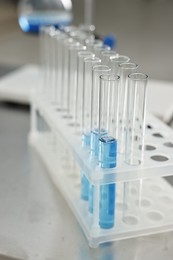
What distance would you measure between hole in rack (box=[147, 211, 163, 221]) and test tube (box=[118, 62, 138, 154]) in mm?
117

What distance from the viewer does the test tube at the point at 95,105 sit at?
28.8 inches

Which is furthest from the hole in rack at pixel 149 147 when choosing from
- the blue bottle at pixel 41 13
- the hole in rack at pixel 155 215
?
the blue bottle at pixel 41 13

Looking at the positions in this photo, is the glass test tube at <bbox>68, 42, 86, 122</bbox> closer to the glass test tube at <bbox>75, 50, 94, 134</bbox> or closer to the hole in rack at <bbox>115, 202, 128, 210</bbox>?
the glass test tube at <bbox>75, 50, 94, 134</bbox>

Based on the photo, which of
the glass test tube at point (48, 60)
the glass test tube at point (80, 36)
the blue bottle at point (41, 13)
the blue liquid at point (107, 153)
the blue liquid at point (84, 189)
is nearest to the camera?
the blue liquid at point (107, 153)

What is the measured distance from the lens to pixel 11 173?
0.96 m

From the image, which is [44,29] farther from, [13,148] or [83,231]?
[83,231]

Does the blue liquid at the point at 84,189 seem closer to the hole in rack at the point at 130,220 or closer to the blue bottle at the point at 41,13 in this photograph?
the hole in rack at the point at 130,220

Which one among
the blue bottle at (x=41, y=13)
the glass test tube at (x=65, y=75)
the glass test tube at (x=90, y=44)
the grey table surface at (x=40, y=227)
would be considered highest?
the blue bottle at (x=41, y=13)

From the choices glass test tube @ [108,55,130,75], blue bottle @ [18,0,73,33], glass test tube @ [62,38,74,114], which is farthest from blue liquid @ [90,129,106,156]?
blue bottle @ [18,0,73,33]

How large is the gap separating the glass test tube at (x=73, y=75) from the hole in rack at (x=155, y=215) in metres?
0.21

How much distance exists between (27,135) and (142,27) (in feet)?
5.45

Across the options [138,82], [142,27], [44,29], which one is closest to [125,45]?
[142,27]

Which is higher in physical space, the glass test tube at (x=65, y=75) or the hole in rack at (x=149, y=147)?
the glass test tube at (x=65, y=75)

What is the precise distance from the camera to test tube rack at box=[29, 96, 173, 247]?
71 centimetres
